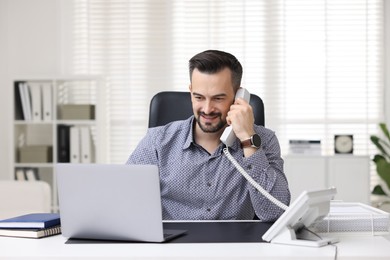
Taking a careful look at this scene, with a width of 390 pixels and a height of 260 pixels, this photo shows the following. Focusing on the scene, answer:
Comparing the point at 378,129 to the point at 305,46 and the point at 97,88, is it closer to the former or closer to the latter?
the point at 305,46

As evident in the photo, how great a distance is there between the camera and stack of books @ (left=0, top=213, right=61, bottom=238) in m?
2.06

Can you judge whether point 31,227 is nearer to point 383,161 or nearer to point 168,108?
point 168,108

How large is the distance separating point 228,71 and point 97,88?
10.1 feet

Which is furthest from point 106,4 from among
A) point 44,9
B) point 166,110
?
point 166,110

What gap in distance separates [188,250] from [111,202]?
259mm

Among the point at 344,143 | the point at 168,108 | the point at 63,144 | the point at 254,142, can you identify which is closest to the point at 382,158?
the point at 344,143

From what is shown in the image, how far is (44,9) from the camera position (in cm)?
602

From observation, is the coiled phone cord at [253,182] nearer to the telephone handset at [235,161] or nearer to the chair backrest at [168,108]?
the telephone handset at [235,161]

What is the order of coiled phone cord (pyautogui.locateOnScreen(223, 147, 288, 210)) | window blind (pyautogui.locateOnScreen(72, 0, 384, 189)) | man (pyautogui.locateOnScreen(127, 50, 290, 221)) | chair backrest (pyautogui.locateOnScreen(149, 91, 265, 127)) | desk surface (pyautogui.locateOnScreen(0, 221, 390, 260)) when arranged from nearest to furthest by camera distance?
desk surface (pyautogui.locateOnScreen(0, 221, 390, 260)) → coiled phone cord (pyautogui.locateOnScreen(223, 147, 288, 210)) → man (pyautogui.locateOnScreen(127, 50, 290, 221)) → chair backrest (pyautogui.locateOnScreen(149, 91, 265, 127)) → window blind (pyautogui.locateOnScreen(72, 0, 384, 189))

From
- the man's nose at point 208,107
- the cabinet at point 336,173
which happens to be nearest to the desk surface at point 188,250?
the man's nose at point 208,107

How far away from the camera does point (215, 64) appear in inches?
108

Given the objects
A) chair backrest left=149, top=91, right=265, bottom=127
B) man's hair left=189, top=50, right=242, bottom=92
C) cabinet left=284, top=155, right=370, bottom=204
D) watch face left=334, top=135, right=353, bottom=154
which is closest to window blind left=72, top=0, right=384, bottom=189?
watch face left=334, top=135, right=353, bottom=154

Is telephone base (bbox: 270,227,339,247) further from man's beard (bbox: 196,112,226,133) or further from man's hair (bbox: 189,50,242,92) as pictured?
man's hair (bbox: 189,50,242,92)

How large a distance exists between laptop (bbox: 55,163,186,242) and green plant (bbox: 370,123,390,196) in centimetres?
387
